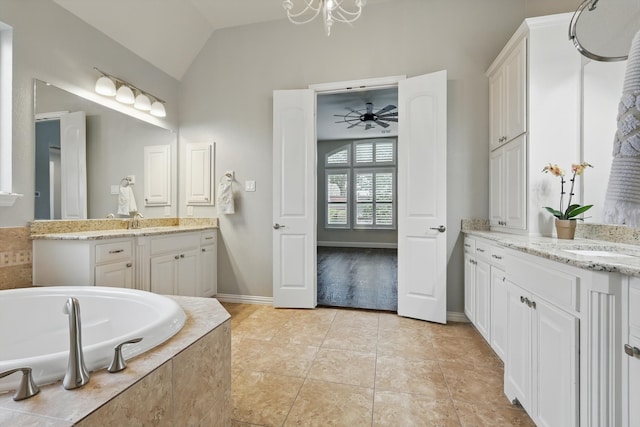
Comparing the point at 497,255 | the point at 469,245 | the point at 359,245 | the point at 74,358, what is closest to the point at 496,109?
the point at 469,245

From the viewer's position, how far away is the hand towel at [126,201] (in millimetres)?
2678

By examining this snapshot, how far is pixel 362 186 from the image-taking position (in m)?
7.26

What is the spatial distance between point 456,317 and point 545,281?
5.52 feet

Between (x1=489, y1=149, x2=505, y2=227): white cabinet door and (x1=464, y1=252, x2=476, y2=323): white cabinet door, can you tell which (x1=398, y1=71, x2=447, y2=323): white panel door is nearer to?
(x1=464, y1=252, x2=476, y2=323): white cabinet door

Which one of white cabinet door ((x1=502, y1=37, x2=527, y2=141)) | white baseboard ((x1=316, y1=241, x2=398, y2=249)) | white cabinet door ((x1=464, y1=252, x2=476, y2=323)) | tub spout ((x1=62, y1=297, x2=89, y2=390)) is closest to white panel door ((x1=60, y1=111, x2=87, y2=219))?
tub spout ((x1=62, y1=297, x2=89, y2=390))

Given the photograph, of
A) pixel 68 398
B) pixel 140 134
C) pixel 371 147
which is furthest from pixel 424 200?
pixel 371 147

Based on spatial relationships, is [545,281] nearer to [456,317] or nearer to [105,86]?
[456,317]

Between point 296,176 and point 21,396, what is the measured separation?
2.43m

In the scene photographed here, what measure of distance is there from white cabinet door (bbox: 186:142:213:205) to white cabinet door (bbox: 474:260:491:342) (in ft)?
9.00

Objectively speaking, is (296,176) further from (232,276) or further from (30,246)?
(30,246)

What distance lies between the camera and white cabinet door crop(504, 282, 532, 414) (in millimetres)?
1277

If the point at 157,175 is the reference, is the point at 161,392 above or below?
below

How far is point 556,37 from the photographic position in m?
1.91

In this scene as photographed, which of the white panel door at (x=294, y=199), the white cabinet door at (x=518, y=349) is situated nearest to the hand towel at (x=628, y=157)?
the white cabinet door at (x=518, y=349)
